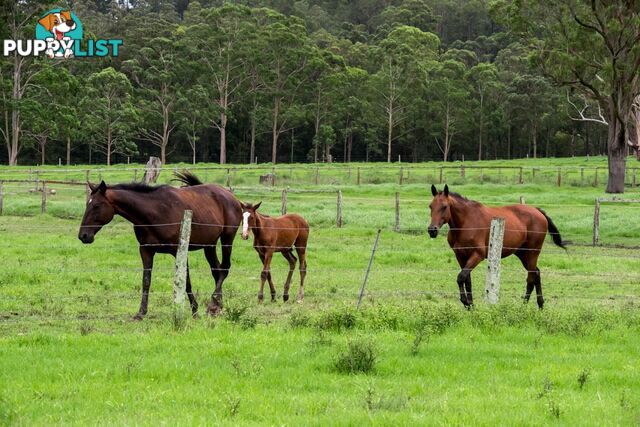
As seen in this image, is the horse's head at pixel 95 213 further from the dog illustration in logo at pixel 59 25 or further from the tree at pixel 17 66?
the dog illustration in logo at pixel 59 25

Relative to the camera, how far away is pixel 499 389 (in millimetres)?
7527

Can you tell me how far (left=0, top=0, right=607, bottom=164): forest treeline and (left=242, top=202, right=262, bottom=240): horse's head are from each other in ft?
149

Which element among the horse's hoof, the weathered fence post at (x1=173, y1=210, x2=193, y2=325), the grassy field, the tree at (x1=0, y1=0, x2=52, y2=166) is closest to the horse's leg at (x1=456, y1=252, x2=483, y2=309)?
the grassy field

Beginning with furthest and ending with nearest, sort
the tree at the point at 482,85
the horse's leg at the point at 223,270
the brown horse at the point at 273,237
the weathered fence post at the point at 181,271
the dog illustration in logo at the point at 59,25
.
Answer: the tree at the point at 482,85 → the dog illustration in logo at the point at 59,25 → the brown horse at the point at 273,237 → the horse's leg at the point at 223,270 → the weathered fence post at the point at 181,271

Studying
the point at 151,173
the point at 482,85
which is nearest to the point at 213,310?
the point at 151,173

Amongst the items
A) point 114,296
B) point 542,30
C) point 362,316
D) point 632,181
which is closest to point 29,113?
point 542,30

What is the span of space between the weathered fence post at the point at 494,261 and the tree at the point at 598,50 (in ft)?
86.2

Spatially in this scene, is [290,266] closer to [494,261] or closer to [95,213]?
[95,213]

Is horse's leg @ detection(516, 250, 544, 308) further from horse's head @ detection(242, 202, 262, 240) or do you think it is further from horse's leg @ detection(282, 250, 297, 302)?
horse's head @ detection(242, 202, 262, 240)

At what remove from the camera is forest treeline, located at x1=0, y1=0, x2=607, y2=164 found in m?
66.8

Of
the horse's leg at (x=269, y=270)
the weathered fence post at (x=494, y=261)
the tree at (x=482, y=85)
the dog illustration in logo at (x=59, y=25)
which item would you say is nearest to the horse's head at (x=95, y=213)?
the horse's leg at (x=269, y=270)

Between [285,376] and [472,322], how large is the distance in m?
3.84

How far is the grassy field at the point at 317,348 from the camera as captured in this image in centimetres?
671

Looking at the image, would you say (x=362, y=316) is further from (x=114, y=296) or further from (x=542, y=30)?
(x=542, y=30)
